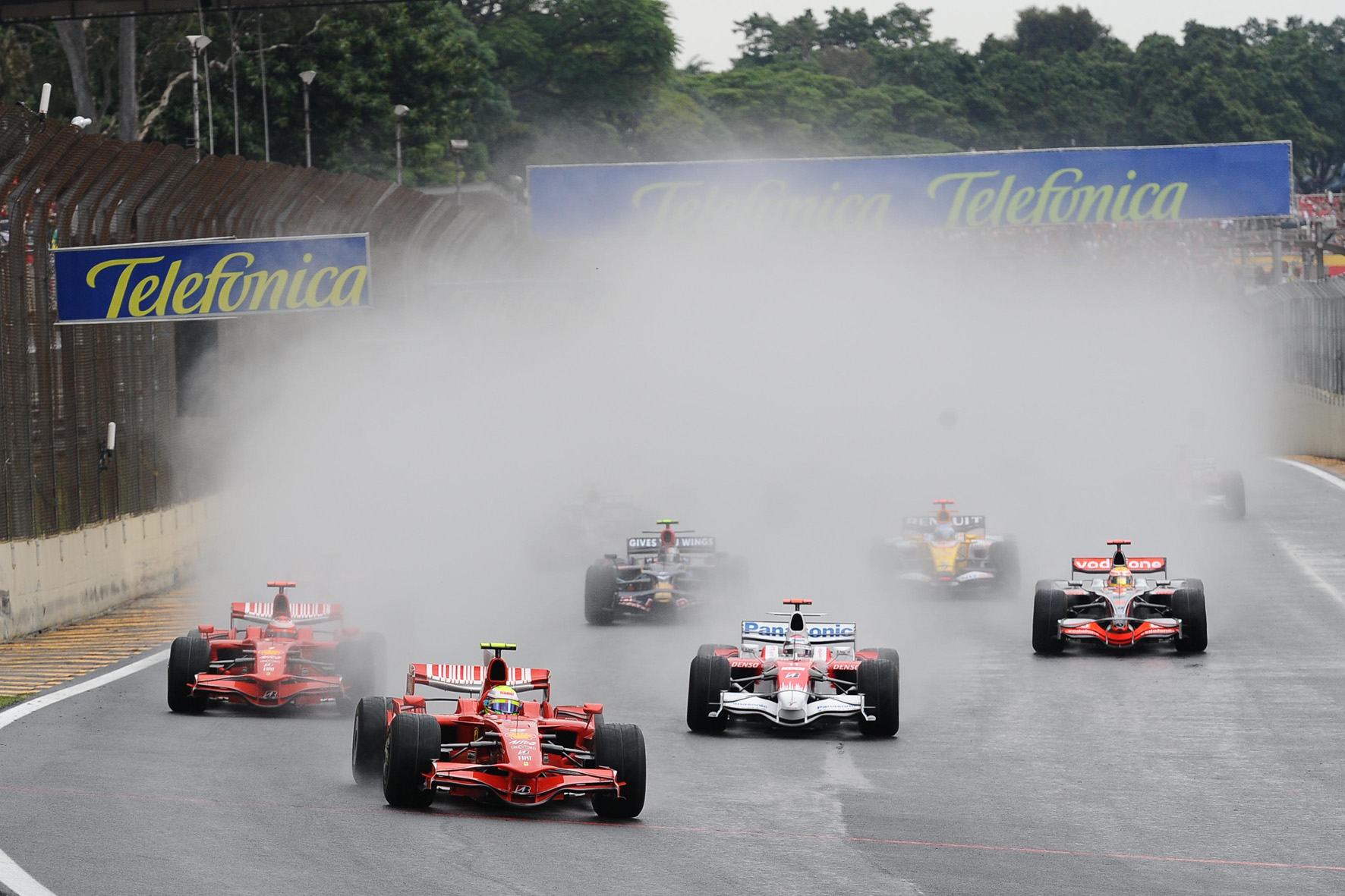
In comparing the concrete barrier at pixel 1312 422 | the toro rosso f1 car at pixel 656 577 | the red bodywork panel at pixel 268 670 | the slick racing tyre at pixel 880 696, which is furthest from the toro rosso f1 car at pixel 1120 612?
the concrete barrier at pixel 1312 422

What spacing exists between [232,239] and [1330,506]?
20.3 metres

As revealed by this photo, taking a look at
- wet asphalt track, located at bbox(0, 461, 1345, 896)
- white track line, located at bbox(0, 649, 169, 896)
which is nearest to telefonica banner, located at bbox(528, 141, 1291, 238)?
wet asphalt track, located at bbox(0, 461, 1345, 896)

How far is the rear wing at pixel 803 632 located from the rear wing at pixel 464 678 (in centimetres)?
298

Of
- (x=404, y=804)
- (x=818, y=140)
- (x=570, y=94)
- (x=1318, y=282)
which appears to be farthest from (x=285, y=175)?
(x=818, y=140)

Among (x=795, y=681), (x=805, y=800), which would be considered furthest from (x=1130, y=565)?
(x=805, y=800)

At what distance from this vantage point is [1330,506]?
105 feet

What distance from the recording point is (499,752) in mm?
11352

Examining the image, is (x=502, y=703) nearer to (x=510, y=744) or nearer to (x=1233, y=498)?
(x=510, y=744)

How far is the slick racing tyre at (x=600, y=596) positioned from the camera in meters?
20.4

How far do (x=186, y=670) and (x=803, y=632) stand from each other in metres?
4.60

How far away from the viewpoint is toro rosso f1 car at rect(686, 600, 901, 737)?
14016 mm

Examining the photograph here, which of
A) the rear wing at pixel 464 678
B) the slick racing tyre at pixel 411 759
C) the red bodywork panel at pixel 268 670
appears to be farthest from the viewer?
the red bodywork panel at pixel 268 670

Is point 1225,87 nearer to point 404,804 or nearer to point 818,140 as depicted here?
point 818,140

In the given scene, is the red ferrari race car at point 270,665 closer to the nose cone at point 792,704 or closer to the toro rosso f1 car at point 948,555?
the nose cone at point 792,704
